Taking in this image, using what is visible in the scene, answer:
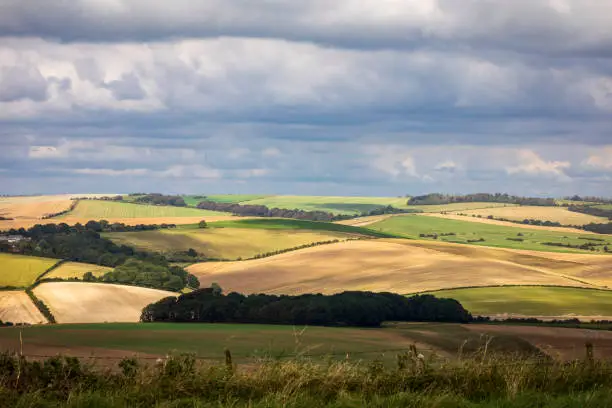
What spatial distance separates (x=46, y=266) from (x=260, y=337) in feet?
183

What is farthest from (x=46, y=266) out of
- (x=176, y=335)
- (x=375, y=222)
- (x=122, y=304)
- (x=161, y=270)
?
(x=375, y=222)

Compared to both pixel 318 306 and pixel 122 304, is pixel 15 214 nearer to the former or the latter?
pixel 122 304

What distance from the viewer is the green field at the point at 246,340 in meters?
45.5

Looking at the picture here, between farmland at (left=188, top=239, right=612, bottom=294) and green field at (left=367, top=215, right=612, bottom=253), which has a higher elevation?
green field at (left=367, top=215, right=612, bottom=253)

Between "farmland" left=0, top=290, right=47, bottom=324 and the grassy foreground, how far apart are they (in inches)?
2324

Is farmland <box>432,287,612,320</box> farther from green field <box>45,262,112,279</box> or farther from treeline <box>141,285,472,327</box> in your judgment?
green field <box>45,262,112,279</box>

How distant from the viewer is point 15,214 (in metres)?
184

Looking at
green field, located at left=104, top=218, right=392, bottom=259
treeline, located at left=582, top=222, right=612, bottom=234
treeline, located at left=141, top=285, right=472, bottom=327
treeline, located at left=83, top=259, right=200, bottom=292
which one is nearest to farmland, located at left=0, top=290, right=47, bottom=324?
treeline, located at left=141, top=285, right=472, bottom=327

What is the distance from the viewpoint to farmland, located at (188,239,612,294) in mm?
102438

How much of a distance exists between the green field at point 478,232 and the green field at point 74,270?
226 ft

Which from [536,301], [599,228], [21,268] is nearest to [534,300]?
[536,301]

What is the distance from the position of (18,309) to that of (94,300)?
26.9 ft

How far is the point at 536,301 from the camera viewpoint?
8694 cm

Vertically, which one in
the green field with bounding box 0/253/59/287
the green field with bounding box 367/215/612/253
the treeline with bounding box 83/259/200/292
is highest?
the green field with bounding box 367/215/612/253
